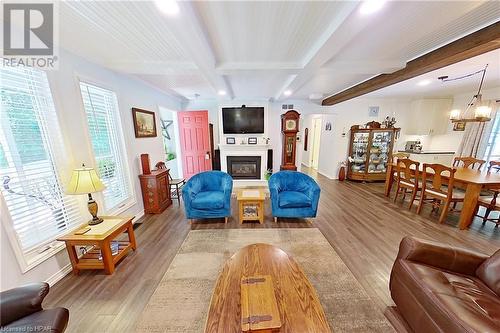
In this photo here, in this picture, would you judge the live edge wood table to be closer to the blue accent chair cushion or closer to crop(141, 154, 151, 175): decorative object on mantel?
crop(141, 154, 151, 175): decorative object on mantel

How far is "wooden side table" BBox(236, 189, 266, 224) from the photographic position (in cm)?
287

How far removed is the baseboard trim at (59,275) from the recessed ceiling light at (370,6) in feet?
12.2

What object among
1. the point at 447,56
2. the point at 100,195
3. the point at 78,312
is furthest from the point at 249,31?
the point at 78,312

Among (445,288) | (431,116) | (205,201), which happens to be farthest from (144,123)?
(431,116)

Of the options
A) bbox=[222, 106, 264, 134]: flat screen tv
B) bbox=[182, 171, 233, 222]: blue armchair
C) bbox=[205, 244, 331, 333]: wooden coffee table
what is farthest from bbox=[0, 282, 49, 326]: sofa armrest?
bbox=[222, 106, 264, 134]: flat screen tv

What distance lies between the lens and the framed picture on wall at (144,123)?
320cm

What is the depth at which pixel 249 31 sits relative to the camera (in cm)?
179

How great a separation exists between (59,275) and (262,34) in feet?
11.0

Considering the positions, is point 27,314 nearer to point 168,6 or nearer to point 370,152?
point 168,6

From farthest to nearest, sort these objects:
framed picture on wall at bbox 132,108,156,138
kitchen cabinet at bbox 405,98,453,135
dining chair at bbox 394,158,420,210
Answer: kitchen cabinet at bbox 405,98,453,135
dining chair at bbox 394,158,420,210
framed picture on wall at bbox 132,108,156,138

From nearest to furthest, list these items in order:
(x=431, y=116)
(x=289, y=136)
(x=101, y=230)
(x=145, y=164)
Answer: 1. (x=101, y=230)
2. (x=145, y=164)
3. (x=431, y=116)
4. (x=289, y=136)

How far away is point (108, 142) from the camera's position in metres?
2.72

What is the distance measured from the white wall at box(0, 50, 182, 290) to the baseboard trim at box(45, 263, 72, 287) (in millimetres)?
11

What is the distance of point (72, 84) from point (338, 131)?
19.4 feet
